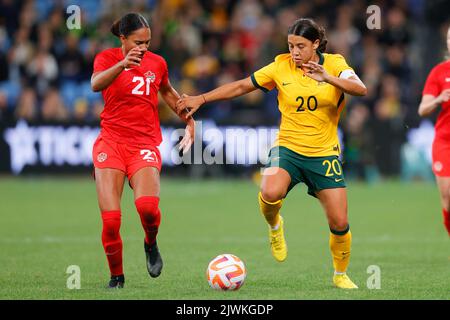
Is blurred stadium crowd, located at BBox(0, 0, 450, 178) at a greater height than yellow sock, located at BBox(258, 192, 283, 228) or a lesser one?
greater

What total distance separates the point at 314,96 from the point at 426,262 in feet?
9.86

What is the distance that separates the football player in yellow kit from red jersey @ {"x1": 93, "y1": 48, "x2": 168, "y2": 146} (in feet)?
3.32

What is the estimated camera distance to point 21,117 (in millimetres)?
21328

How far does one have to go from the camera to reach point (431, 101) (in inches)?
360

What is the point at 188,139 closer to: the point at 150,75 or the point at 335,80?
the point at 150,75

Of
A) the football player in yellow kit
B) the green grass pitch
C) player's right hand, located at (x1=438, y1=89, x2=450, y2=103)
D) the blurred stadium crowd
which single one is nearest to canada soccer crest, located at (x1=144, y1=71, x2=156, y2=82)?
the football player in yellow kit

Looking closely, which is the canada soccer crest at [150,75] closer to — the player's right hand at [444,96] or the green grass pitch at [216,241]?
the green grass pitch at [216,241]

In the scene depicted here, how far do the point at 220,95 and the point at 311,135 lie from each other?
97 centimetres

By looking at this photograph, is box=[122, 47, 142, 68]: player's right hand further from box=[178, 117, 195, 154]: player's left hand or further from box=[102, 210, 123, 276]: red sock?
box=[102, 210, 123, 276]: red sock

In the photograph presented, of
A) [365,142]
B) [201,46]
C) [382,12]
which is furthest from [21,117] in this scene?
[382,12]

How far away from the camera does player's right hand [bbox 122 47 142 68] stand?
8.52 m

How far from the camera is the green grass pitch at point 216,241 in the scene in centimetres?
892
